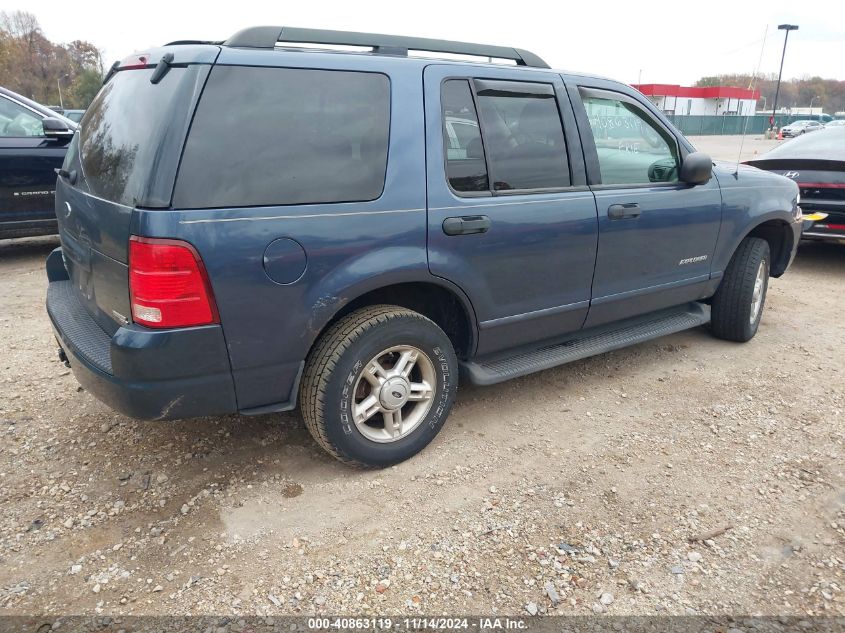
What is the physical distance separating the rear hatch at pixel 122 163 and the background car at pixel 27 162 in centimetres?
376

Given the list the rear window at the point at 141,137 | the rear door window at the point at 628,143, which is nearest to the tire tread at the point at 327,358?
the rear window at the point at 141,137

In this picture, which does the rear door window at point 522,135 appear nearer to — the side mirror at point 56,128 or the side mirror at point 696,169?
the side mirror at point 696,169

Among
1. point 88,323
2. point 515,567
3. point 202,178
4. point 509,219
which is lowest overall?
point 515,567

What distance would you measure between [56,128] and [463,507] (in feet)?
18.5

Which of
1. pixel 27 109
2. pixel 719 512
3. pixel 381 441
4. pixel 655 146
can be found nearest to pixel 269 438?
pixel 381 441

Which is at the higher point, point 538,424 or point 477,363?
point 477,363

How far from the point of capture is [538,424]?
11.6 ft

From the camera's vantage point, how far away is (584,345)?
3.79 meters

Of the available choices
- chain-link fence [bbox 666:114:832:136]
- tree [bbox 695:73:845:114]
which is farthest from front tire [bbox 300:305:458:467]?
tree [bbox 695:73:845:114]

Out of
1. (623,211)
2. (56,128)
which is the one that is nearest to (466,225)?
(623,211)

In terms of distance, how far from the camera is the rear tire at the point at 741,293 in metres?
4.52

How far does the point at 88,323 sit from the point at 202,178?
42.0 inches

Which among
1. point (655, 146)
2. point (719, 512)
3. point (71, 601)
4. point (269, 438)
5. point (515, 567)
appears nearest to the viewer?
point (71, 601)

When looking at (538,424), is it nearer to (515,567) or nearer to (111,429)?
(515,567)
